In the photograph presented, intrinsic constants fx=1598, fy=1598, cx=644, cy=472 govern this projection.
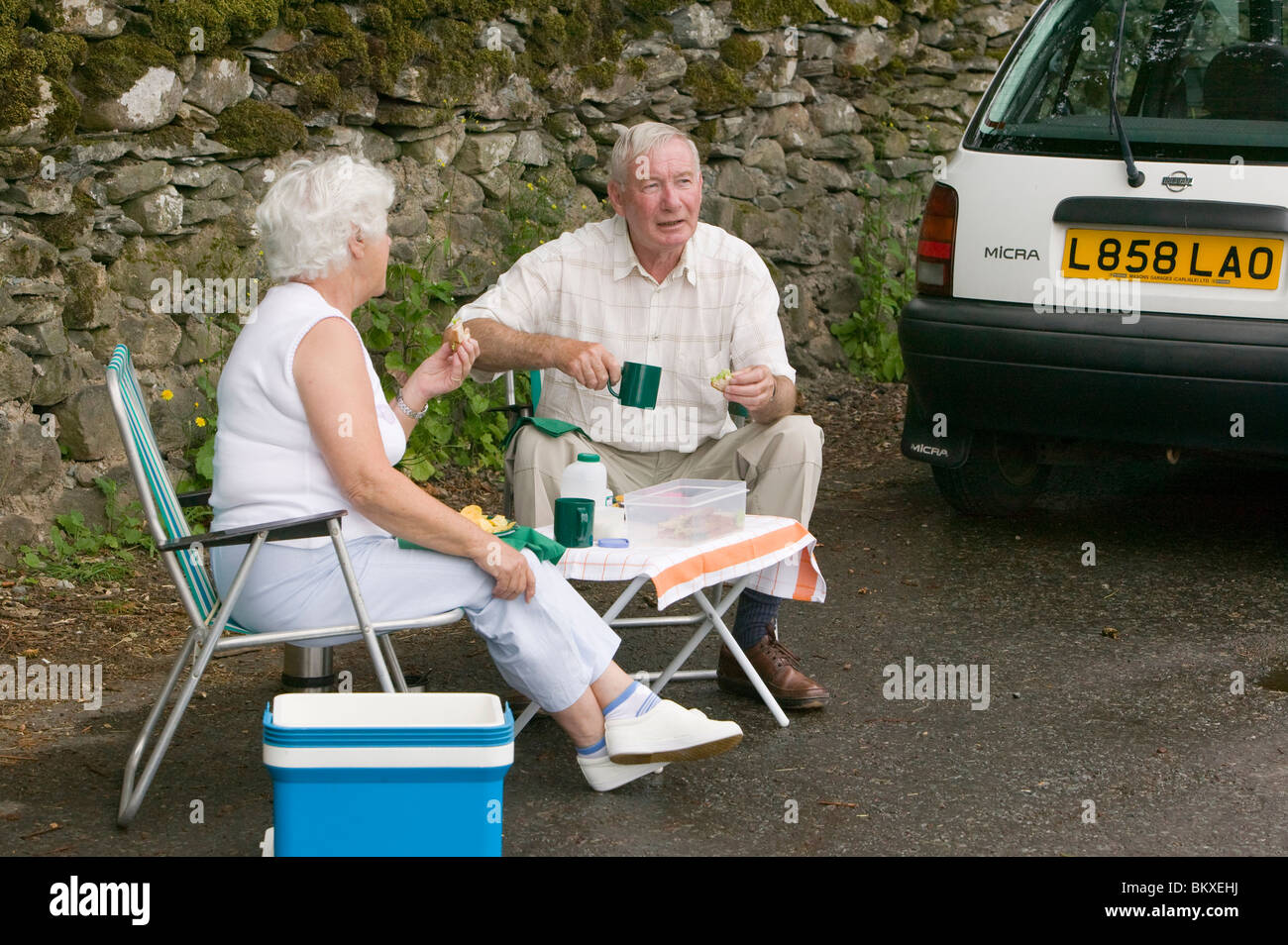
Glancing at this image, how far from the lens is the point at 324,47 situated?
5.98 m

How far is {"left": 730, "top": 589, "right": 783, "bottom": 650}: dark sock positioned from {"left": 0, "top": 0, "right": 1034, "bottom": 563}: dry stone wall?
2292mm

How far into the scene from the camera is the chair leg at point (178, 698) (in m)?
3.28

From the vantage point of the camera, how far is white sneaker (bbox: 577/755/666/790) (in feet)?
11.8

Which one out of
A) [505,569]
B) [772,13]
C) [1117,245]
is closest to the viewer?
[505,569]

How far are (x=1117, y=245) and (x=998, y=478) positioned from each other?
130cm

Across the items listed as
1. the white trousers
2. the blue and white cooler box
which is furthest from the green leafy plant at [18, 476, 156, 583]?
the blue and white cooler box

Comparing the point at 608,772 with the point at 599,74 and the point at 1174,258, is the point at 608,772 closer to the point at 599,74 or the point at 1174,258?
the point at 1174,258

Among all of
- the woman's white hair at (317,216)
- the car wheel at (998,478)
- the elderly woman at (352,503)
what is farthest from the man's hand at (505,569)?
the car wheel at (998,478)

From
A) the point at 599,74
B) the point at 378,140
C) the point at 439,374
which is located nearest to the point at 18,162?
the point at 378,140

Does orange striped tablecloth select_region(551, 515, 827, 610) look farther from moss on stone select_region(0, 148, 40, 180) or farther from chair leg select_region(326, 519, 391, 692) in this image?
moss on stone select_region(0, 148, 40, 180)

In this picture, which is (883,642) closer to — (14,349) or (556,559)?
(556,559)

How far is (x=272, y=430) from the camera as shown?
11.0 feet

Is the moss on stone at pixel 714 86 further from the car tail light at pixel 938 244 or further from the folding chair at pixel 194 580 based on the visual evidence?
the folding chair at pixel 194 580

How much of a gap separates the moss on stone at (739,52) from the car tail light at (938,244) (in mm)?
2576
